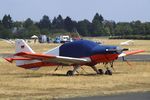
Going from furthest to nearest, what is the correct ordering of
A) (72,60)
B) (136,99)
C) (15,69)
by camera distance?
1. (15,69)
2. (72,60)
3. (136,99)

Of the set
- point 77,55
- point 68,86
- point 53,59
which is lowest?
point 68,86

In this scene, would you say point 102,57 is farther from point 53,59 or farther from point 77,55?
point 53,59

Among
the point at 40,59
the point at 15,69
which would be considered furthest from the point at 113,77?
the point at 15,69

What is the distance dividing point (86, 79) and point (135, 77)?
2.47m

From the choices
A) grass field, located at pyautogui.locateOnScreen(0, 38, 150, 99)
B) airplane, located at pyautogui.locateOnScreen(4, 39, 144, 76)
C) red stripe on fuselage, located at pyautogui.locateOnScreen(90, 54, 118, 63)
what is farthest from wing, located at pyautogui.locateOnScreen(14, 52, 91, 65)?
grass field, located at pyautogui.locateOnScreen(0, 38, 150, 99)

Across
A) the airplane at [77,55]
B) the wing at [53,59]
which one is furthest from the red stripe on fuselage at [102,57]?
the wing at [53,59]

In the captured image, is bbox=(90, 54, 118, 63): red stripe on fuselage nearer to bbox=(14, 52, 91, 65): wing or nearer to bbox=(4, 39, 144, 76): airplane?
bbox=(4, 39, 144, 76): airplane

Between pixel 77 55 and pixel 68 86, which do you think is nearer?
pixel 68 86

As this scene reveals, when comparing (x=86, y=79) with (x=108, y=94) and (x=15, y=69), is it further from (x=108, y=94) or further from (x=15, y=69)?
(x=15, y=69)

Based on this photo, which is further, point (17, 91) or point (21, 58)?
point (21, 58)

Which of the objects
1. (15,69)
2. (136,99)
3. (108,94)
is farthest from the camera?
(15,69)

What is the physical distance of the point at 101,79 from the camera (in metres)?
23.5

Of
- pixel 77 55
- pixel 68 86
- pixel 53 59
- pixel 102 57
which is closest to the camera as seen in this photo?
pixel 68 86

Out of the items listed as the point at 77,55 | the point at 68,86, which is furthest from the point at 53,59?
the point at 68,86
